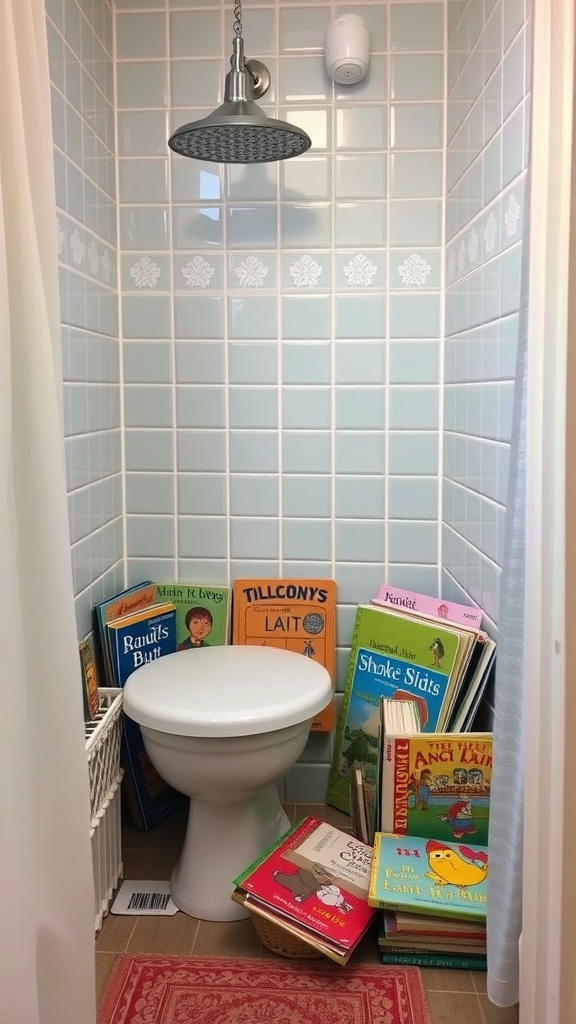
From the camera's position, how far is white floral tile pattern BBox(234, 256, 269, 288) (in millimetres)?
1955

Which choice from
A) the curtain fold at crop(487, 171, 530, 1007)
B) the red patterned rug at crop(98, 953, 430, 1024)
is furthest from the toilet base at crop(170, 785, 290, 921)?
the curtain fold at crop(487, 171, 530, 1007)

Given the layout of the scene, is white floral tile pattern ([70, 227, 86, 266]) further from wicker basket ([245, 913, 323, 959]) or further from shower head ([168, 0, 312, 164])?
wicker basket ([245, 913, 323, 959])

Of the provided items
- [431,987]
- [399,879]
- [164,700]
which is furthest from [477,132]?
[431,987]

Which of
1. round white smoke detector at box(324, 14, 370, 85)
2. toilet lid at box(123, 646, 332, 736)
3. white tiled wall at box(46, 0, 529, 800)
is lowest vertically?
toilet lid at box(123, 646, 332, 736)

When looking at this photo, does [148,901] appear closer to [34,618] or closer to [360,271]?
[34,618]

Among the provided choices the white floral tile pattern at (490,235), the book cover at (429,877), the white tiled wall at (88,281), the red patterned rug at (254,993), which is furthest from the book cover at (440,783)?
the white floral tile pattern at (490,235)

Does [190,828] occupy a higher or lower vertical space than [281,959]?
higher

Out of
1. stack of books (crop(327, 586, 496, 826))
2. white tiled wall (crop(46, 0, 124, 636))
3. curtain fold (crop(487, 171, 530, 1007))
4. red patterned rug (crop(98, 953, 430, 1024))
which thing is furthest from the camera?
stack of books (crop(327, 586, 496, 826))

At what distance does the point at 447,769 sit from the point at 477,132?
47.6 inches

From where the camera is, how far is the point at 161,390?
2008mm

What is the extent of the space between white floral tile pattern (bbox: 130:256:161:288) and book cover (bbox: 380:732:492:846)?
115 cm

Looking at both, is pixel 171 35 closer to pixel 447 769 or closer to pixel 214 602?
pixel 214 602

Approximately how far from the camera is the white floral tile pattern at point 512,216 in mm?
1412

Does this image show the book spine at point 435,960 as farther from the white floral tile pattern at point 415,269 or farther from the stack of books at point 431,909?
the white floral tile pattern at point 415,269
